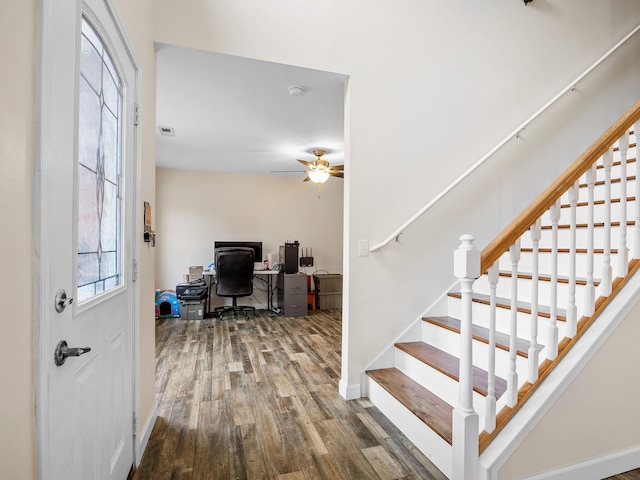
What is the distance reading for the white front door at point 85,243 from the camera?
803 mm

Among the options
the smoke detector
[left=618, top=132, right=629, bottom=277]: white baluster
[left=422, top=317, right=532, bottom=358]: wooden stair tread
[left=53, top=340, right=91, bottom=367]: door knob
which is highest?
the smoke detector

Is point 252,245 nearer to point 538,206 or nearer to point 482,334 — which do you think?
point 482,334

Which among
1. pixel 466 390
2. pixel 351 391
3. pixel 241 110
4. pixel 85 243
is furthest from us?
pixel 241 110

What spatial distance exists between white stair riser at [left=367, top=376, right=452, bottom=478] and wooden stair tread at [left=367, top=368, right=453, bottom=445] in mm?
28

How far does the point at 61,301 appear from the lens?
886 millimetres

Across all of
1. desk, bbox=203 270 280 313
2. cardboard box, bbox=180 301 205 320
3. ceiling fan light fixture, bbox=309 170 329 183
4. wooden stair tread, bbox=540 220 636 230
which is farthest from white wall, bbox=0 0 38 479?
desk, bbox=203 270 280 313

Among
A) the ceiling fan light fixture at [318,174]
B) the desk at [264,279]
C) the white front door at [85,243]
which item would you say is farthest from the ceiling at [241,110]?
the desk at [264,279]

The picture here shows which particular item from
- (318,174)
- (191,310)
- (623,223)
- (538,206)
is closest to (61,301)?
(538,206)

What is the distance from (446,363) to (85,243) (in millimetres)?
2018

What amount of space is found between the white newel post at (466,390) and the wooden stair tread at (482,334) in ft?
1.24

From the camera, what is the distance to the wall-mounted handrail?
7.66 feet

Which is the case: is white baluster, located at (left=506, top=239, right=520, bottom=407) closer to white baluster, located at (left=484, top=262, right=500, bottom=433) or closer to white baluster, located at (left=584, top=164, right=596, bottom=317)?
white baluster, located at (left=484, top=262, right=500, bottom=433)

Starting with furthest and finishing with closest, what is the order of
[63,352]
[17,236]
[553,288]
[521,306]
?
[521,306] → [553,288] → [63,352] → [17,236]

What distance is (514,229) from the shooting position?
4.56ft
